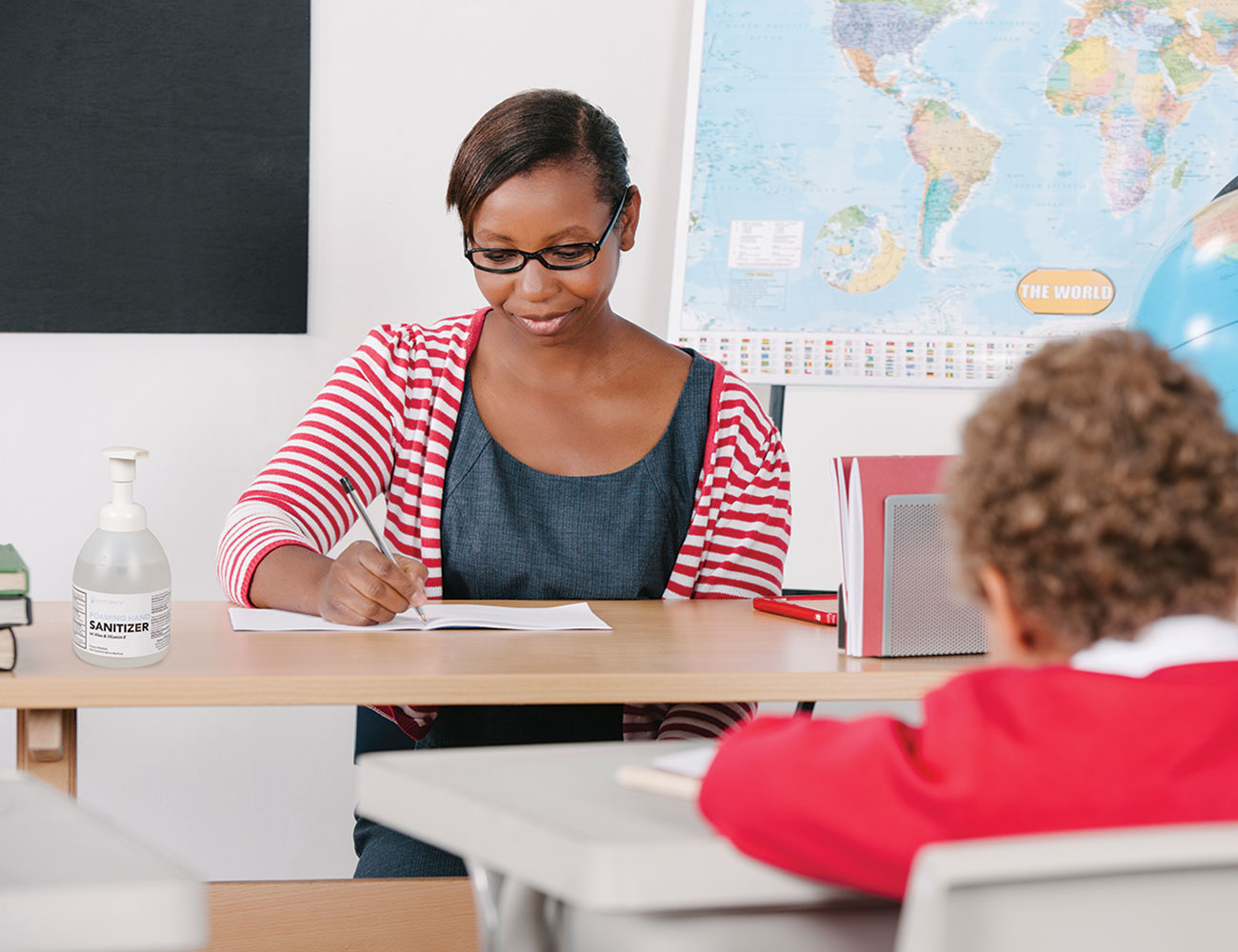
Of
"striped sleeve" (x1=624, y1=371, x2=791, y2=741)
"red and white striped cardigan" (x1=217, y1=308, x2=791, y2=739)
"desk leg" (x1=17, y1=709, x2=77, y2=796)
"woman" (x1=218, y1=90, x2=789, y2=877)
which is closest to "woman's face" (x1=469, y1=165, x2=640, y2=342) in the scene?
"woman" (x1=218, y1=90, x2=789, y2=877)

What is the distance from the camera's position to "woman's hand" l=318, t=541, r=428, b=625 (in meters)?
1.48

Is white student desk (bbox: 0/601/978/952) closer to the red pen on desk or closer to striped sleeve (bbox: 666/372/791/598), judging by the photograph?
the red pen on desk

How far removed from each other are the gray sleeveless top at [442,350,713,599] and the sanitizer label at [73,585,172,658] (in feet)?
1.81

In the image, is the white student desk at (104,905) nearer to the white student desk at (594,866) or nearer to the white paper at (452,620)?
the white student desk at (594,866)

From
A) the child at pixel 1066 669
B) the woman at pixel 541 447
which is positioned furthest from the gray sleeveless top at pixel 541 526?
the child at pixel 1066 669

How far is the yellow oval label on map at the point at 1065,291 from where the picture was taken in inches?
103

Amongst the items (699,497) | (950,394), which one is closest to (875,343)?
(950,394)

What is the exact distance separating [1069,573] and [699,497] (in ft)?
3.68

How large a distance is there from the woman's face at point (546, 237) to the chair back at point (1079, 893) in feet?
3.98

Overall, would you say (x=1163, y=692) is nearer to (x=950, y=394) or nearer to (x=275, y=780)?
(x=950, y=394)

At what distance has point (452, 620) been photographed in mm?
1513

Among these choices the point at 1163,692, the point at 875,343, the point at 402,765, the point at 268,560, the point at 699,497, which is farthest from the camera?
the point at 875,343

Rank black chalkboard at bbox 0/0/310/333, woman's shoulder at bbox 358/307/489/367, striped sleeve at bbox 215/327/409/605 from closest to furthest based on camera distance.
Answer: striped sleeve at bbox 215/327/409/605
woman's shoulder at bbox 358/307/489/367
black chalkboard at bbox 0/0/310/333

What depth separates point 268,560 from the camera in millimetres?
1566
